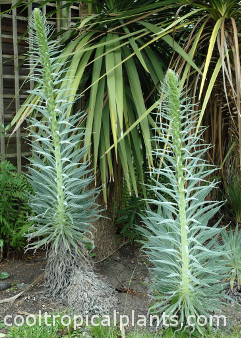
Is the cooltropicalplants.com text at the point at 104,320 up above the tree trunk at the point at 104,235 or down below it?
below

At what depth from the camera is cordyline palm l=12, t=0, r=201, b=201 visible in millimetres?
2461

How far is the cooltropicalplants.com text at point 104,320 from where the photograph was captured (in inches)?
81.4

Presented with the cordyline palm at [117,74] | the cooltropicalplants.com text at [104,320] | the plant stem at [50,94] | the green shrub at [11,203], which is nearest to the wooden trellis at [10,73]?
the green shrub at [11,203]

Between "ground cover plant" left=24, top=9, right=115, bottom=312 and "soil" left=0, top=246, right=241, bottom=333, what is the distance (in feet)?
0.33

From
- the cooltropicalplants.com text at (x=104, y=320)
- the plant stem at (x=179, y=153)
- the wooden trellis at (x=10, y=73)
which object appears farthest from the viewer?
the wooden trellis at (x=10, y=73)

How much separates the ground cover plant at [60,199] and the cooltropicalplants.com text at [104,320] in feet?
0.25

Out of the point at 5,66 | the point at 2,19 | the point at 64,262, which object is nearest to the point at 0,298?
the point at 64,262

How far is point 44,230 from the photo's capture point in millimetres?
2258

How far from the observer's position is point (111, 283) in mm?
2730

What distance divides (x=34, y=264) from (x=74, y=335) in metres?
1.03

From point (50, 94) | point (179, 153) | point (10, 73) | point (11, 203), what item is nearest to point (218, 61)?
point (179, 153)

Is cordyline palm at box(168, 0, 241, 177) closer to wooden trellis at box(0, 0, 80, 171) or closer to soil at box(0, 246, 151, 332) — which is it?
soil at box(0, 246, 151, 332)

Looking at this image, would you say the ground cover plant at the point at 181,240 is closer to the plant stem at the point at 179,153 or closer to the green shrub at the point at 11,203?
the plant stem at the point at 179,153

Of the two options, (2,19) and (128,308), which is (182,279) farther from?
(2,19)
